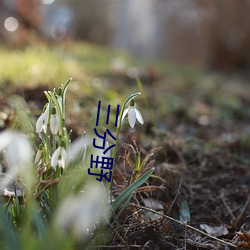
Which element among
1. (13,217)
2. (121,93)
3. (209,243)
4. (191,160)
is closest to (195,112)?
(121,93)

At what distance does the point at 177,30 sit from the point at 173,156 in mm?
7268

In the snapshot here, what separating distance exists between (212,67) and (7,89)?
6346mm

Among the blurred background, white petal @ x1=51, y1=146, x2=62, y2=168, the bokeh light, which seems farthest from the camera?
the blurred background

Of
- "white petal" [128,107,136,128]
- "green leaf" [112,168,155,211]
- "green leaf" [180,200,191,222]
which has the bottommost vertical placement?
"green leaf" [180,200,191,222]

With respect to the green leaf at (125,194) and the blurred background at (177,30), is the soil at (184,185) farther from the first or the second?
the blurred background at (177,30)

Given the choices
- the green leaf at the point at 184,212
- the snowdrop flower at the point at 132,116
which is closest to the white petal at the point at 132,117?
the snowdrop flower at the point at 132,116

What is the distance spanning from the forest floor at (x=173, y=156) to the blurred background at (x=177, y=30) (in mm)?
2416

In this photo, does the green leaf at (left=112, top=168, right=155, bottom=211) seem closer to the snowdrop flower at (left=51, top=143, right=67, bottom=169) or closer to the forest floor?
the forest floor

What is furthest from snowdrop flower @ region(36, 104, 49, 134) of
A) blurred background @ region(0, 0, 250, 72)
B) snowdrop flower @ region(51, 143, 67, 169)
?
blurred background @ region(0, 0, 250, 72)

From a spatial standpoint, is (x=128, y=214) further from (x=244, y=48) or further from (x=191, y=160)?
(x=244, y=48)

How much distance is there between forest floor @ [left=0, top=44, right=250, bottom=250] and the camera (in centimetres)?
139

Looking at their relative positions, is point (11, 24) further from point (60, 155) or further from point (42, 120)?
point (60, 155)

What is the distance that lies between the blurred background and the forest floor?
2.42m

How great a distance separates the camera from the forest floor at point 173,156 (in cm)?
139
